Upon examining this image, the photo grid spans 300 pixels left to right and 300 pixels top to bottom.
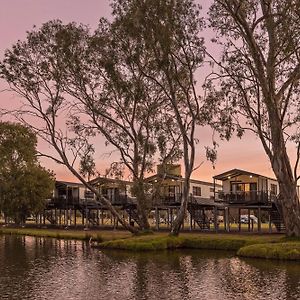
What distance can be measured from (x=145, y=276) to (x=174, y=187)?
41.8 meters

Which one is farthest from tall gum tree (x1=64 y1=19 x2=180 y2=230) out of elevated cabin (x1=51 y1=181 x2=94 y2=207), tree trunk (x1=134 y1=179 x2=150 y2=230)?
elevated cabin (x1=51 y1=181 x2=94 y2=207)

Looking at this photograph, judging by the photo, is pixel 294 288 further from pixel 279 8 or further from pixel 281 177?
pixel 279 8

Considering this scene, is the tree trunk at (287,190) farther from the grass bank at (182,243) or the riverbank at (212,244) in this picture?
the grass bank at (182,243)

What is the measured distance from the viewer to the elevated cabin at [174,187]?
168 feet

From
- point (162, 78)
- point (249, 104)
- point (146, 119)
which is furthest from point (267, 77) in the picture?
point (146, 119)

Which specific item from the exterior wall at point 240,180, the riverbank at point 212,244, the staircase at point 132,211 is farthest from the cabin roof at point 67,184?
the riverbank at point 212,244

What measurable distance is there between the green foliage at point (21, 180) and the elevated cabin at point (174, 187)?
53.8ft

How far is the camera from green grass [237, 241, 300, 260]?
30641 millimetres

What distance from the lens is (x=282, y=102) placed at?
1517 inches

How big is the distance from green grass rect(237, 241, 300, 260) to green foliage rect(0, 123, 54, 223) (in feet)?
140

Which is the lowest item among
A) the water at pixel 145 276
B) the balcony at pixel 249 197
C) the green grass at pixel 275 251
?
the water at pixel 145 276

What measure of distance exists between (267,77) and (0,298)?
23.8m

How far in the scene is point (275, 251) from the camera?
31.5 metres

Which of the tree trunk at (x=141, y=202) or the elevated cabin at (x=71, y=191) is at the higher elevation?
the elevated cabin at (x=71, y=191)
